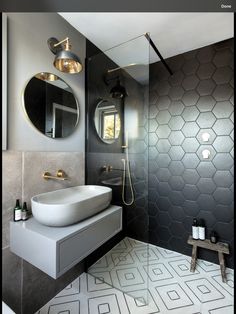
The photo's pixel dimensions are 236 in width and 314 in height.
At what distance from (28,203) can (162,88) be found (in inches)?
77.4

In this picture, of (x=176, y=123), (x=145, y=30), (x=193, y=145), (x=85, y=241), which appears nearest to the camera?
(x=85, y=241)

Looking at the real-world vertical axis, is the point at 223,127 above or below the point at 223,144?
above

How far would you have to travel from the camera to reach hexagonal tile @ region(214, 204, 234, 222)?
1.77 meters

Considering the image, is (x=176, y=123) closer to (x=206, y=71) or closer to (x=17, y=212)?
(x=206, y=71)

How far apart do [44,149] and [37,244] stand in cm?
69

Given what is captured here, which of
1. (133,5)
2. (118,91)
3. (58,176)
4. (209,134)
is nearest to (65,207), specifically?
(58,176)

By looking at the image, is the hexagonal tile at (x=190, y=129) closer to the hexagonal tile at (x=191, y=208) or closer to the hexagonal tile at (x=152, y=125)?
the hexagonal tile at (x=152, y=125)

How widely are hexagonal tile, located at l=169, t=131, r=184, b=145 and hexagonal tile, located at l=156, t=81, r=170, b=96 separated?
53cm

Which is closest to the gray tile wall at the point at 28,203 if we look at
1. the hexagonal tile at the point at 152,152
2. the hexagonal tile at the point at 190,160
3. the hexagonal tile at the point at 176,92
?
the hexagonal tile at the point at 152,152

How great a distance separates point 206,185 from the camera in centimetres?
189

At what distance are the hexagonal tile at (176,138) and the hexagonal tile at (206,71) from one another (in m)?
0.67

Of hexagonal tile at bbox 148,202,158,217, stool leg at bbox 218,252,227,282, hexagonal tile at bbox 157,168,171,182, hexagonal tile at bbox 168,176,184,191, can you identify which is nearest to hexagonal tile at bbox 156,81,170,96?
hexagonal tile at bbox 157,168,171,182

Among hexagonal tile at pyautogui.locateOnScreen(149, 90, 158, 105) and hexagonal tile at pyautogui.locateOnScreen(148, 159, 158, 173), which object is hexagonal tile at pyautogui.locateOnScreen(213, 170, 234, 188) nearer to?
hexagonal tile at pyautogui.locateOnScreen(148, 159, 158, 173)

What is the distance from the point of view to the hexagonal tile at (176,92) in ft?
6.66
